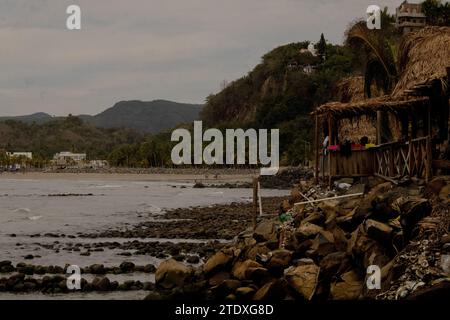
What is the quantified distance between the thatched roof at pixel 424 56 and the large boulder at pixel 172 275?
7.08 m

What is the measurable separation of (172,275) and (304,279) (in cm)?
381

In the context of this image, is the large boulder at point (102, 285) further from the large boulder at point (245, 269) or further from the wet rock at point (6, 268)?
the wet rock at point (6, 268)

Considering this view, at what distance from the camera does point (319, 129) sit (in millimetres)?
23797

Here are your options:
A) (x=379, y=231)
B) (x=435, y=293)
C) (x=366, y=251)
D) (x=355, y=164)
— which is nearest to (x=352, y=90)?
(x=355, y=164)

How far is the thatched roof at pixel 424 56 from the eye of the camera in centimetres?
1725

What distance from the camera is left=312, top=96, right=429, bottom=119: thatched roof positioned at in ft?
56.8

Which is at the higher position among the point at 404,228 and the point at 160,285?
the point at 404,228

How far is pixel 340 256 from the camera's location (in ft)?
41.8

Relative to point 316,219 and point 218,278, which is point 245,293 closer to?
point 218,278

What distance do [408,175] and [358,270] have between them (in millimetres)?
5588

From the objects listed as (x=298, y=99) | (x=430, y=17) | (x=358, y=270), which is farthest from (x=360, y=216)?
(x=298, y=99)

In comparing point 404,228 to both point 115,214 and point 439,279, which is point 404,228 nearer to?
point 439,279

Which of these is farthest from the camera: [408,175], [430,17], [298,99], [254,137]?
[298,99]

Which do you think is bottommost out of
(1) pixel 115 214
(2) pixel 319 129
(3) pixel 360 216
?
(1) pixel 115 214
